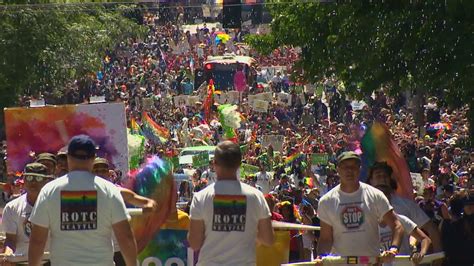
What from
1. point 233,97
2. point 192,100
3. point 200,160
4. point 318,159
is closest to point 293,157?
point 200,160

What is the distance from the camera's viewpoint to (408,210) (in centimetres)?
1198

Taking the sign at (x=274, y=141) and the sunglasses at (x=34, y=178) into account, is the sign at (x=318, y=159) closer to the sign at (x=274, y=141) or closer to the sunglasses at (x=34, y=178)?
the sign at (x=274, y=141)

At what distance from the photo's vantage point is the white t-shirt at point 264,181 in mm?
26984

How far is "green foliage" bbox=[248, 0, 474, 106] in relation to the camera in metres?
18.7

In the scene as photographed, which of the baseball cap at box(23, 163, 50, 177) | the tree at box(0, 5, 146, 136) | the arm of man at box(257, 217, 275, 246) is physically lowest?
the arm of man at box(257, 217, 275, 246)

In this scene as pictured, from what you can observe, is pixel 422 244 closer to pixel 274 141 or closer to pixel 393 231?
pixel 393 231

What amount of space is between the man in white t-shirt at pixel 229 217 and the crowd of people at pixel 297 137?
0.76m

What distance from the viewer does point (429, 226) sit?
1201cm

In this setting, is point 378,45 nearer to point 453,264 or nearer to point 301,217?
point 301,217

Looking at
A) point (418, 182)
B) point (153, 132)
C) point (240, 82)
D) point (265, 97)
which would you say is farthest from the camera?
point (240, 82)

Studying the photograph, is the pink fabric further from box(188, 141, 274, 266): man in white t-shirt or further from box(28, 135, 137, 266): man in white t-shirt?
box(28, 135, 137, 266): man in white t-shirt

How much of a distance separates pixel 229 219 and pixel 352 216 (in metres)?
1.00

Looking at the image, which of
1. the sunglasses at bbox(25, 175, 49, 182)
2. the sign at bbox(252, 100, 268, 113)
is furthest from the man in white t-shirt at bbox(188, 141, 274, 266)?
the sign at bbox(252, 100, 268, 113)

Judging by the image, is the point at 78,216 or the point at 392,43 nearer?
the point at 78,216
